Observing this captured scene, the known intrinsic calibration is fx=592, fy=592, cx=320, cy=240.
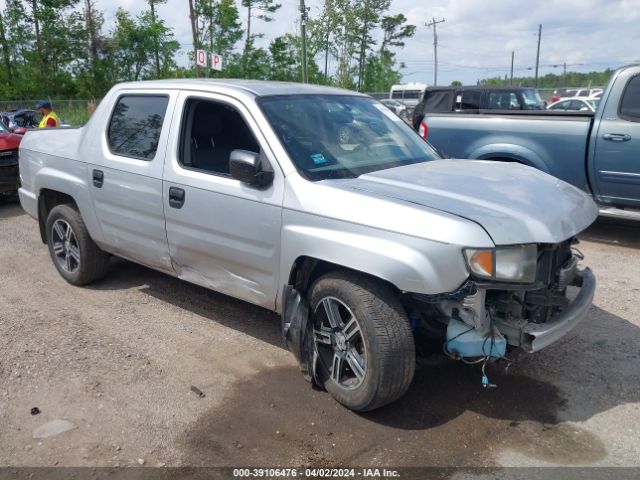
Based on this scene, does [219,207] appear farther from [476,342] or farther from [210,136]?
[476,342]

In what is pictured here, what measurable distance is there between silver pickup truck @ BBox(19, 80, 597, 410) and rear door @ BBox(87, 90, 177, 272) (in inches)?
0.6

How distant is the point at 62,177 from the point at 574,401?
454cm

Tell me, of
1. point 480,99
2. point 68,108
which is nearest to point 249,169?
point 480,99

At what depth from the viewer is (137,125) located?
15.7 ft

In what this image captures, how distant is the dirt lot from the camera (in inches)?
125

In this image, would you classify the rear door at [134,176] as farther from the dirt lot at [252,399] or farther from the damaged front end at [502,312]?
the damaged front end at [502,312]

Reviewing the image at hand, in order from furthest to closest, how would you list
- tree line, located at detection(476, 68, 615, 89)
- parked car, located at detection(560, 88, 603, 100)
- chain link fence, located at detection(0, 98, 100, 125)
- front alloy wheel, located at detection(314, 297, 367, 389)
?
tree line, located at detection(476, 68, 615, 89) < parked car, located at detection(560, 88, 603, 100) < chain link fence, located at detection(0, 98, 100, 125) < front alloy wheel, located at detection(314, 297, 367, 389)

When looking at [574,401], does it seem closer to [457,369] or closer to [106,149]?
[457,369]

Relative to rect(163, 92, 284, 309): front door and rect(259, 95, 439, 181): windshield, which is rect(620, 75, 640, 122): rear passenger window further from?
rect(163, 92, 284, 309): front door

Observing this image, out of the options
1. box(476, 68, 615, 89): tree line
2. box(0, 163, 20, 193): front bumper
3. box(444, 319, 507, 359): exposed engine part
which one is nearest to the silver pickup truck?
box(444, 319, 507, 359): exposed engine part

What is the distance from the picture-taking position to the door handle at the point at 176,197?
13.8 ft

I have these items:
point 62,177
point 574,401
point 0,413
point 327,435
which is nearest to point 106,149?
point 62,177

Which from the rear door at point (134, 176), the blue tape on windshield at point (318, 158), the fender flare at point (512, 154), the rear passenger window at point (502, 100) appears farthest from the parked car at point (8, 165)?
the rear passenger window at point (502, 100)

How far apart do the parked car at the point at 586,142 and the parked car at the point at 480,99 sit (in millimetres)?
6574
